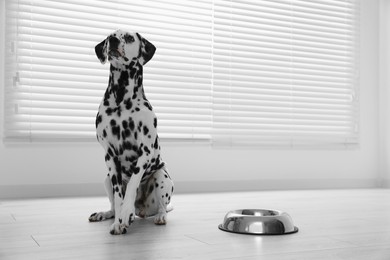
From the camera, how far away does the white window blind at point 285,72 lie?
4.17 m

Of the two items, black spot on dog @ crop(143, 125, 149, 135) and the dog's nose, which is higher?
the dog's nose

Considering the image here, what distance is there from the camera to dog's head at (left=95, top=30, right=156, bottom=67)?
A: 202 cm

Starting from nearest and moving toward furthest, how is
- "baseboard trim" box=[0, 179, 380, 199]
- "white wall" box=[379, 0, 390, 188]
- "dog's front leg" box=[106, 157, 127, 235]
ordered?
"dog's front leg" box=[106, 157, 127, 235], "baseboard trim" box=[0, 179, 380, 199], "white wall" box=[379, 0, 390, 188]

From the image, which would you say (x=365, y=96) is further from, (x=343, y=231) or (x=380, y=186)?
(x=343, y=231)

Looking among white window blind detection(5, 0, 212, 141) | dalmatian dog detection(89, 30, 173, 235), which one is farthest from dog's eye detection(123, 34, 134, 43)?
white window blind detection(5, 0, 212, 141)

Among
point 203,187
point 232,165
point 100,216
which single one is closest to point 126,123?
point 100,216

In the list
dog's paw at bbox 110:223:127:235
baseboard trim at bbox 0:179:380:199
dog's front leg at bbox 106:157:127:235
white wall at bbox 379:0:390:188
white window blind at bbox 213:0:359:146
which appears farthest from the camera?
white wall at bbox 379:0:390:188

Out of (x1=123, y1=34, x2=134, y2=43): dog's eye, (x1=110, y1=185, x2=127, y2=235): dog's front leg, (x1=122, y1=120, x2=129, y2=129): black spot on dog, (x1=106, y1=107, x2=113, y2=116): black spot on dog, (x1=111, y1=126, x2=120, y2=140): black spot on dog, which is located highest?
(x1=123, y1=34, x2=134, y2=43): dog's eye

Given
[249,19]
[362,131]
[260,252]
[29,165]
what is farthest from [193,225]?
[362,131]

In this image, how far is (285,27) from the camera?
4500 millimetres

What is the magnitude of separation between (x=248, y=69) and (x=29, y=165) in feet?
7.15

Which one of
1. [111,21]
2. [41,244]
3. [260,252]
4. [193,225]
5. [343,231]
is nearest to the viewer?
[260,252]

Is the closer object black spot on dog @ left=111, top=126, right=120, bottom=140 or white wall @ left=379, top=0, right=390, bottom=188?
black spot on dog @ left=111, top=126, right=120, bottom=140

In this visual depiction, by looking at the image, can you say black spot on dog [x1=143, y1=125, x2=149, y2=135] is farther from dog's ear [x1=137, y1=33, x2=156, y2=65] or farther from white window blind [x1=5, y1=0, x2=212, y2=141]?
white window blind [x1=5, y1=0, x2=212, y2=141]
